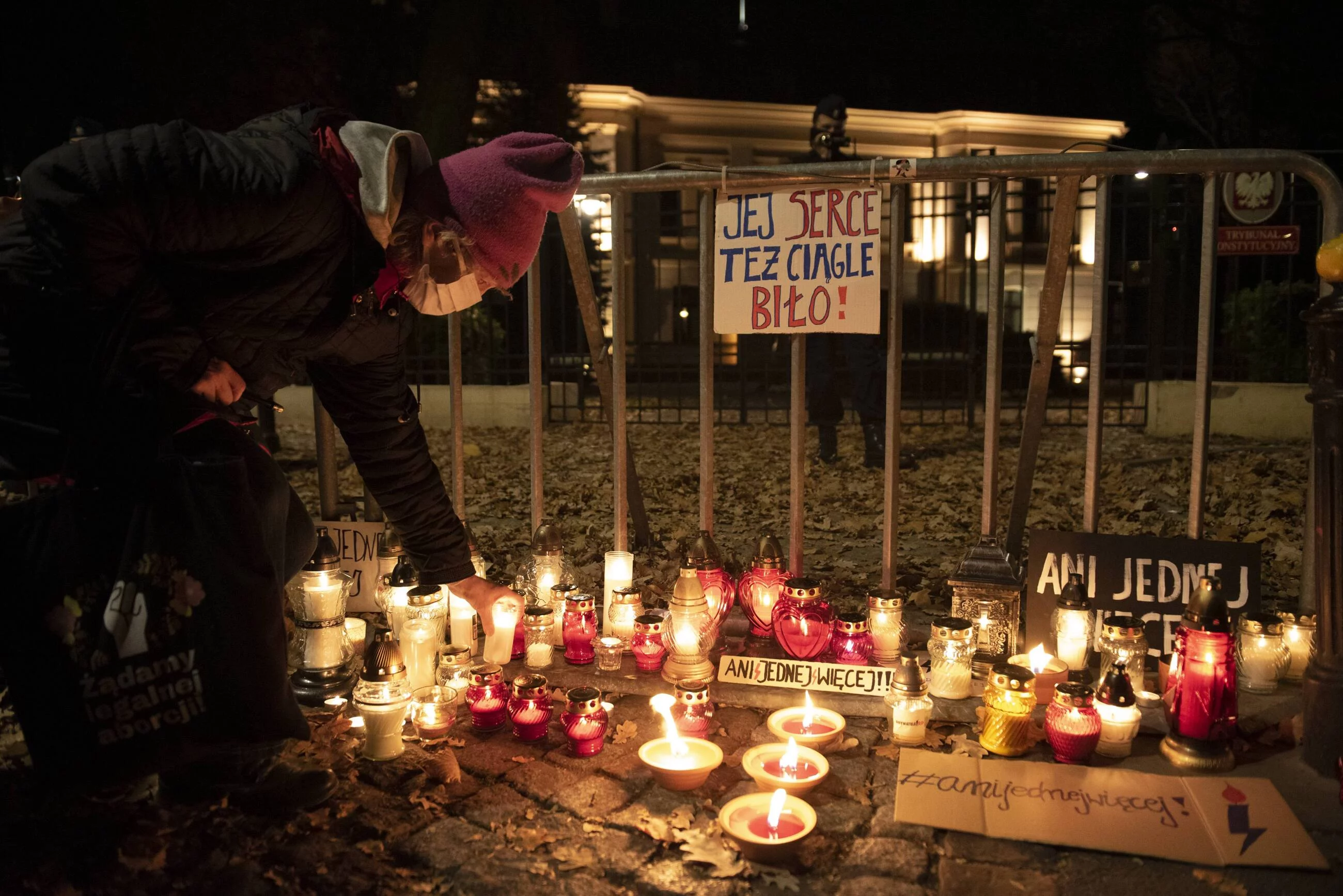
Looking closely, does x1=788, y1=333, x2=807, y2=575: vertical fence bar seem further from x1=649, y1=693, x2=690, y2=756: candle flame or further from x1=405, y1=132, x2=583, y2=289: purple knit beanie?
x1=405, y1=132, x2=583, y2=289: purple knit beanie

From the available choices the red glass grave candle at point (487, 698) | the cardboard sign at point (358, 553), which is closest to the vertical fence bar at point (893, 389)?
the red glass grave candle at point (487, 698)

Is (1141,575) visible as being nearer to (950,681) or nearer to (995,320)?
(950,681)

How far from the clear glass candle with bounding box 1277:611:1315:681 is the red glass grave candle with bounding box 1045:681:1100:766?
1.00 m

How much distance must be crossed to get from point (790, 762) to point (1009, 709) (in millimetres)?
695

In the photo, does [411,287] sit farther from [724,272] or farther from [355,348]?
[724,272]

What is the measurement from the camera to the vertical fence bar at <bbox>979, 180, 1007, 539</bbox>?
3.36 m

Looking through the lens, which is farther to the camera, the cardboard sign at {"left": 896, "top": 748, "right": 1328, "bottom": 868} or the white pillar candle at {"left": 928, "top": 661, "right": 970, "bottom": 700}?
the white pillar candle at {"left": 928, "top": 661, "right": 970, "bottom": 700}

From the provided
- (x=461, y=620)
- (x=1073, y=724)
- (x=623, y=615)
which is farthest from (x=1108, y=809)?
(x=461, y=620)

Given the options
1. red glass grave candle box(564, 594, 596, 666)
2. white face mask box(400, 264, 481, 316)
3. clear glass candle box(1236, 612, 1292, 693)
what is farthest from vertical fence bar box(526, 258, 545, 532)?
clear glass candle box(1236, 612, 1292, 693)

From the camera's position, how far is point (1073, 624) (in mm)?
3152

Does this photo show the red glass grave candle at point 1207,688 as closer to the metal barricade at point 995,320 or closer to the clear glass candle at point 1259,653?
the metal barricade at point 995,320

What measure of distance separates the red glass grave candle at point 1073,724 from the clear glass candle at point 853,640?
2.20 feet

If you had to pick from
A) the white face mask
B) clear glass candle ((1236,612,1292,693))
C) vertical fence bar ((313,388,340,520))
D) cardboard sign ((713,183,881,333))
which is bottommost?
clear glass candle ((1236,612,1292,693))

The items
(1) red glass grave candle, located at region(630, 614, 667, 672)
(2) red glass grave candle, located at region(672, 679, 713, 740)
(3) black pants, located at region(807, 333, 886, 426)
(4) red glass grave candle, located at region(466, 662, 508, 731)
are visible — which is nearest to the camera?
(2) red glass grave candle, located at region(672, 679, 713, 740)
